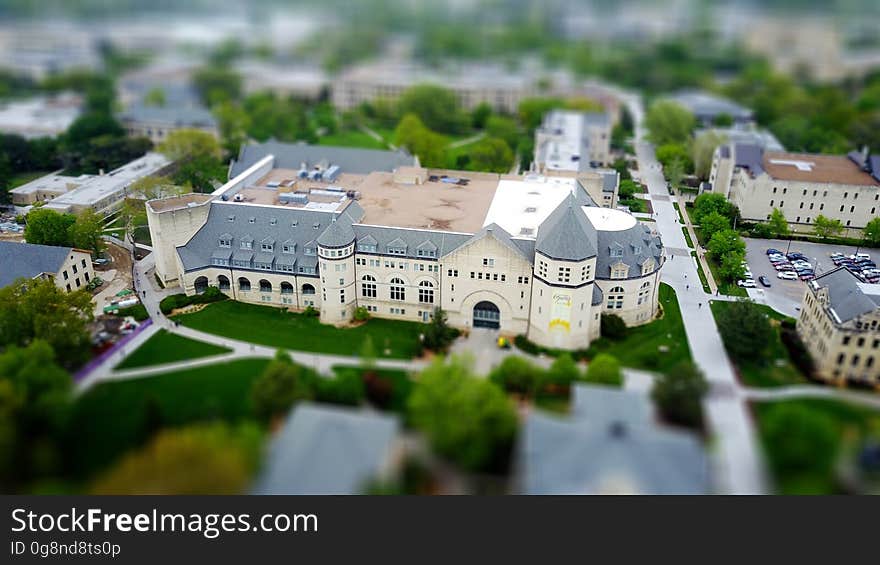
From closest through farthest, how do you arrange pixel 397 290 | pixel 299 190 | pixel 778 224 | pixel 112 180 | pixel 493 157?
1. pixel 397 290
2. pixel 299 190
3. pixel 778 224
4. pixel 112 180
5. pixel 493 157

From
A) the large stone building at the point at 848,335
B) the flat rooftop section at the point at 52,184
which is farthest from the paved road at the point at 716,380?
the flat rooftop section at the point at 52,184

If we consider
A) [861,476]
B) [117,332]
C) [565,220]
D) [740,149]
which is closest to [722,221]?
[740,149]

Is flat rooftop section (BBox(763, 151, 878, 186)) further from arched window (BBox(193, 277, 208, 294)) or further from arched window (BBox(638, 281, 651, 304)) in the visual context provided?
arched window (BBox(193, 277, 208, 294))

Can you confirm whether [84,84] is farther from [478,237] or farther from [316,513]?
[316,513]

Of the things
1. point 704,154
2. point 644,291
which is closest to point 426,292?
point 644,291

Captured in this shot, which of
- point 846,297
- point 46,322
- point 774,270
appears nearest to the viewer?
point 46,322

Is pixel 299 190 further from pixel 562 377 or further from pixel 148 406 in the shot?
pixel 562 377

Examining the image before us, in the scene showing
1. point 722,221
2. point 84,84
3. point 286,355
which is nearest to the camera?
point 286,355
